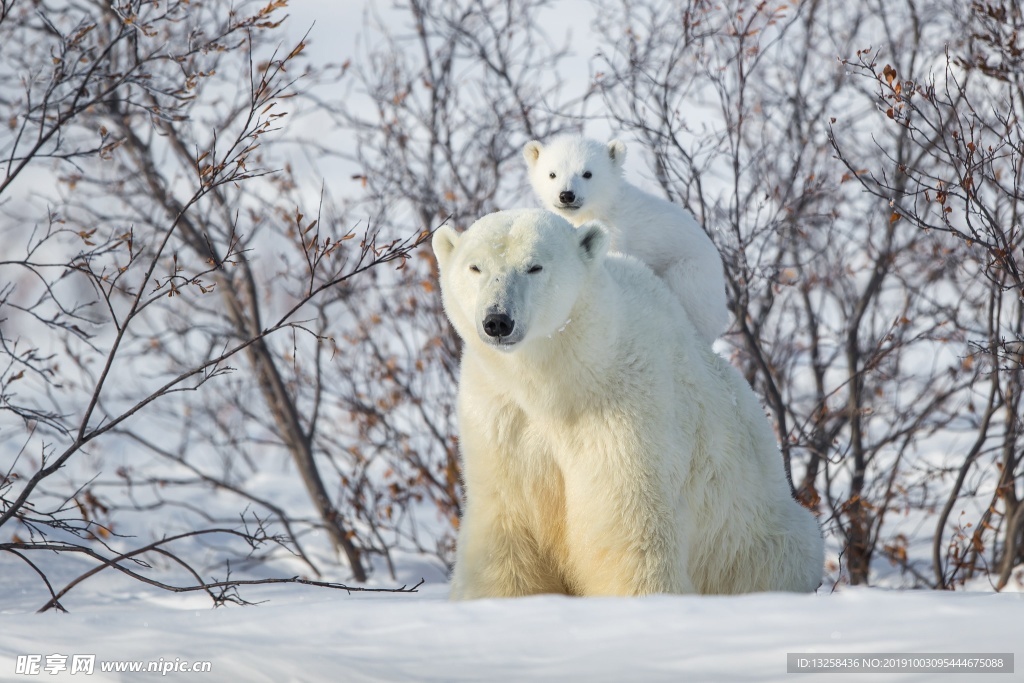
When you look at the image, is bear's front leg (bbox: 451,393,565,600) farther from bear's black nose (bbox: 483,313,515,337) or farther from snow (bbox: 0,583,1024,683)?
snow (bbox: 0,583,1024,683)

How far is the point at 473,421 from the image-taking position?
3.75 m

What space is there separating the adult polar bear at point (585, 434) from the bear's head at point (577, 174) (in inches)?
33.0

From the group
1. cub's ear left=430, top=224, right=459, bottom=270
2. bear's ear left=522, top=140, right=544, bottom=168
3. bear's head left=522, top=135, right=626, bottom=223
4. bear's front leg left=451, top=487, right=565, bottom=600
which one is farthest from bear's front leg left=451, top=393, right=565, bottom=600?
bear's ear left=522, top=140, right=544, bottom=168

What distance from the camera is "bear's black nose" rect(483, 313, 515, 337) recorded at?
319 cm

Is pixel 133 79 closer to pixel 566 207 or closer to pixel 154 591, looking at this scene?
pixel 566 207

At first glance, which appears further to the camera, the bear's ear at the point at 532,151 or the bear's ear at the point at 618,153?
the bear's ear at the point at 532,151

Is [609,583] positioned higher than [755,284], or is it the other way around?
[755,284]

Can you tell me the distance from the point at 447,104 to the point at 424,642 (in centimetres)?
605

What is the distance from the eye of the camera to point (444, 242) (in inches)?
146

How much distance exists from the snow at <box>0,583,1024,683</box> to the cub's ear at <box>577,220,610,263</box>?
1.25 m

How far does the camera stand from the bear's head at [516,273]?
3.26 meters

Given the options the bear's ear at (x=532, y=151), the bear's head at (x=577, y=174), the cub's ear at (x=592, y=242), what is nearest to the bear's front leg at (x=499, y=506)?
the cub's ear at (x=592, y=242)

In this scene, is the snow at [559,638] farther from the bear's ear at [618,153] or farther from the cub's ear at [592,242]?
the bear's ear at [618,153]

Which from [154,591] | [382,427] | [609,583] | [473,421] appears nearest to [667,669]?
[609,583]
